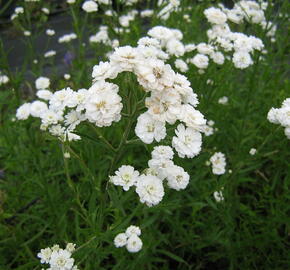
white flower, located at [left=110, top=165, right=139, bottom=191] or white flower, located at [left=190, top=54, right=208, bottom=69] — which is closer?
white flower, located at [left=110, top=165, right=139, bottom=191]

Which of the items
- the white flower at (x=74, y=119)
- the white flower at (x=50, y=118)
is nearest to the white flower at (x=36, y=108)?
the white flower at (x=50, y=118)

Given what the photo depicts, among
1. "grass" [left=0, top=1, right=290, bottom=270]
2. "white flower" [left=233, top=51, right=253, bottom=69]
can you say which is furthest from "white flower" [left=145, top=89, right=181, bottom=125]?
→ "white flower" [left=233, top=51, right=253, bottom=69]

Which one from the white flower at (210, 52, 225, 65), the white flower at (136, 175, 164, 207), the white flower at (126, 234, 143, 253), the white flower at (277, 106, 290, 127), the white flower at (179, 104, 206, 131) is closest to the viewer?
the white flower at (179, 104, 206, 131)

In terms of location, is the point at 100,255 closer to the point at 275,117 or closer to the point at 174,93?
the point at 174,93

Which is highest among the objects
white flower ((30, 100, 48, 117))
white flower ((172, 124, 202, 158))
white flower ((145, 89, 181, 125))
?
white flower ((145, 89, 181, 125))

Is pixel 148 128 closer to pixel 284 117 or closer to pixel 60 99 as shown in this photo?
pixel 60 99

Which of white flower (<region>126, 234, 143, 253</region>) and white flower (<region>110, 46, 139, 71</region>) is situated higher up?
white flower (<region>110, 46, 139, 71</region>)

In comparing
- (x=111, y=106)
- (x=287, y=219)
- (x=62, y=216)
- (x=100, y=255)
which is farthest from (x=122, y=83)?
(x=287, y=219)

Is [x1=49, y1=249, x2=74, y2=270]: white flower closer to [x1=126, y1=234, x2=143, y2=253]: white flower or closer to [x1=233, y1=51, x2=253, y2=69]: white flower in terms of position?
[x1=126, y1=234, x2=143, y2=253]: white flower
